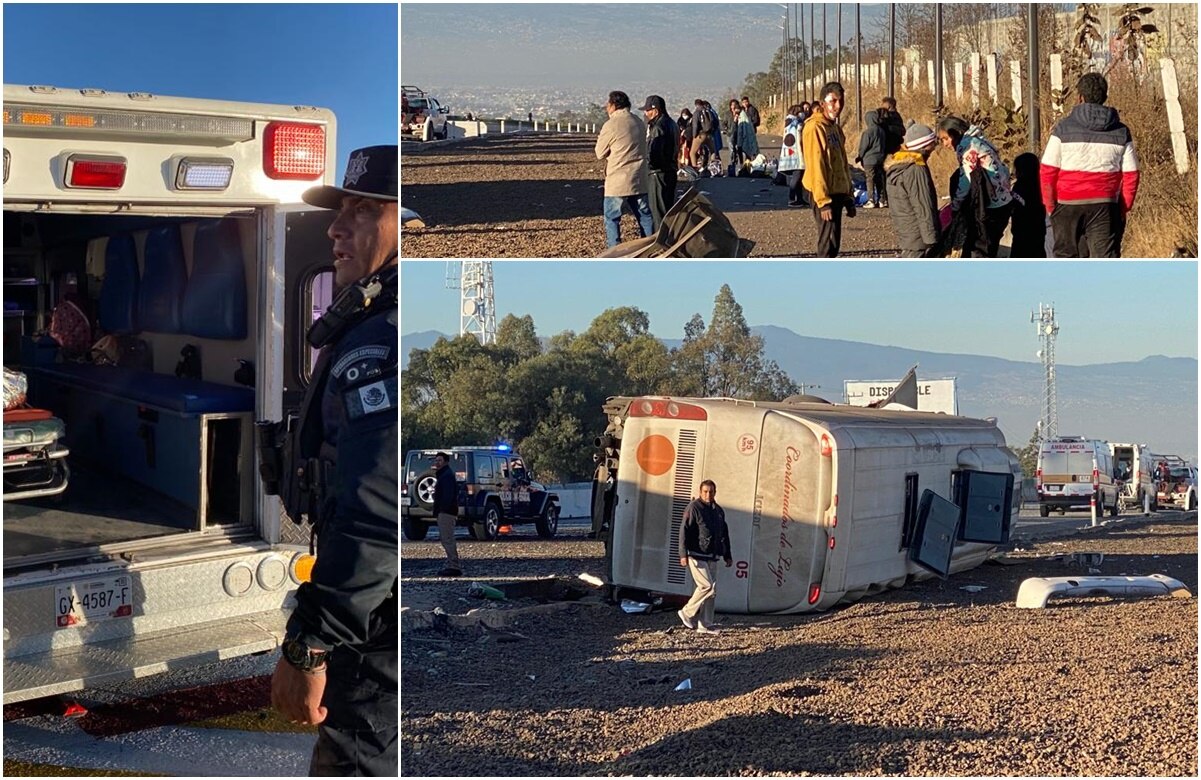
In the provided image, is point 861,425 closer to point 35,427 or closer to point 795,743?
point 795,743

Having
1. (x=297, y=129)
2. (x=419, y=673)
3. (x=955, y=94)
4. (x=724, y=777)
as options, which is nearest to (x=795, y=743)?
(x=724, y=777)

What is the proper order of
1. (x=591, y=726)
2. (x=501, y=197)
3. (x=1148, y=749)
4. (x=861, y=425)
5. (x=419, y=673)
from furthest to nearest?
(x=501, y=197)
(x=861, y=425)
(x=419, y=673)
(x=591, y=726)
(x=1148, y=749)

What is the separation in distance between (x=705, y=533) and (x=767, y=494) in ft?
2.63

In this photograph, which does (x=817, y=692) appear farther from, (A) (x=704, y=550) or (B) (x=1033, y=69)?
(B) (x=1033, y=69)

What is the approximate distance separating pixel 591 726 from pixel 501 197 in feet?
37.9

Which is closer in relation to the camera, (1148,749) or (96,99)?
(96,99)

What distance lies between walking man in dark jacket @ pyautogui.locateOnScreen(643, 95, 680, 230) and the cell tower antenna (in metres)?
1.72

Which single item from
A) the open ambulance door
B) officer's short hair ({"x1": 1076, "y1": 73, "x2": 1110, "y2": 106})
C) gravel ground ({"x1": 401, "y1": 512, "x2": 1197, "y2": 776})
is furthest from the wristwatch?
officer's short hair ({"x1": 1076, "y1": 73, "x2": 1110, "y2": 106})

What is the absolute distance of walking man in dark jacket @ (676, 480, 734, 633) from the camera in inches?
405

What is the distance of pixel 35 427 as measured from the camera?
6.57 metres

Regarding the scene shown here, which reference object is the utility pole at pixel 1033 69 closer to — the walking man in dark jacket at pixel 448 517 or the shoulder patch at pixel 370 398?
the walking man in dark jacket at pixel 448 517

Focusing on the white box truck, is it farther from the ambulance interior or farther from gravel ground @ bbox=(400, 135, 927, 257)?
the ambulance interior

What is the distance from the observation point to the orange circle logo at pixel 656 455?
1126 cm

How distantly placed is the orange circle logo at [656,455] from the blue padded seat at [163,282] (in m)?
4.52
